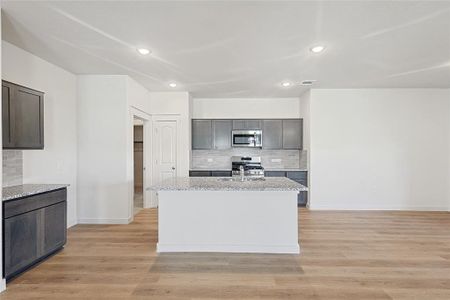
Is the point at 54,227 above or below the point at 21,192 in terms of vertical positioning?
below

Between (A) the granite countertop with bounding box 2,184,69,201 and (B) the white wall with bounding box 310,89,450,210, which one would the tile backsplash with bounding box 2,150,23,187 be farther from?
(B) the white wall with bounding box 310,89,450,210

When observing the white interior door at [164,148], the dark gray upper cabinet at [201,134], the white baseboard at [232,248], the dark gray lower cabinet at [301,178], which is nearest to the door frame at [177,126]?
the white interior door at [164,148]

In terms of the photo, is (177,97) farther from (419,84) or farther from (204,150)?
(419,84)

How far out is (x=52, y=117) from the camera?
4.20 m

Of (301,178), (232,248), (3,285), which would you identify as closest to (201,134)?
(301,178)

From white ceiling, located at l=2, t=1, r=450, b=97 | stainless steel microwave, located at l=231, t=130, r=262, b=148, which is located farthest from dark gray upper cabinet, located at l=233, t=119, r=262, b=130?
white ceiling, located at l=2, t=1, r=450, b=97

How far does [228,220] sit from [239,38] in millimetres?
2200

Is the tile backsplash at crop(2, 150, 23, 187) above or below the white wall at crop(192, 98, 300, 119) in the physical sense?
below

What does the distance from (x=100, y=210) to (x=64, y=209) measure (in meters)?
1.31

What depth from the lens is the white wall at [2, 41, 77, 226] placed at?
3.55m

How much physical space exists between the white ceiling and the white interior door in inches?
53.4

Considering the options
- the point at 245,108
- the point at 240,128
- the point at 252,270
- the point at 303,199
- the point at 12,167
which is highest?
the point at 245,108

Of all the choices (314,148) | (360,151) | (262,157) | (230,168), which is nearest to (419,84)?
(360,151)

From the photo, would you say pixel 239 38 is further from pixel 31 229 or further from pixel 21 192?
pixel 31 229
